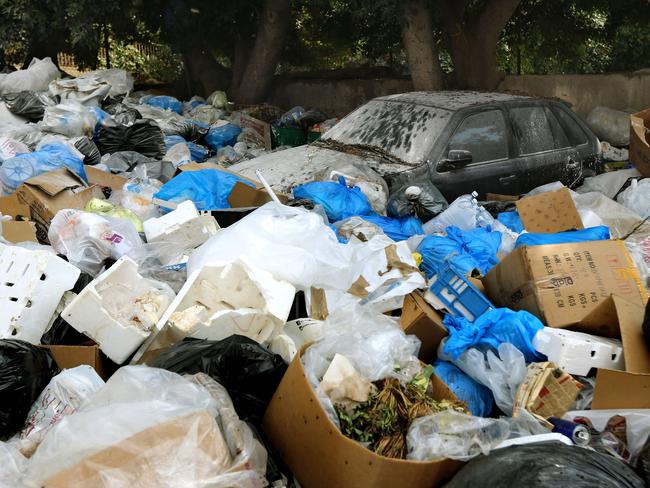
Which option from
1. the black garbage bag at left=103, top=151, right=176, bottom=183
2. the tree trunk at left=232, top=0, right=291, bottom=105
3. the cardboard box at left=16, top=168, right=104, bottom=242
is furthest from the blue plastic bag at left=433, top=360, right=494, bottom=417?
the tree trunk at left=232, top=0, right=291, bottom=105

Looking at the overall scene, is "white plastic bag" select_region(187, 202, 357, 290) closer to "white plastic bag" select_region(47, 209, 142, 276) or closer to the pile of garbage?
the pile of garbage

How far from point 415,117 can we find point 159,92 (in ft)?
21.8

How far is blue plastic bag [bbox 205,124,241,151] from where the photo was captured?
869 cm

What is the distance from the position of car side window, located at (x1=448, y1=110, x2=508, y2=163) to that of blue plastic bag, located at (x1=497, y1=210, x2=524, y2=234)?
26.7 inches

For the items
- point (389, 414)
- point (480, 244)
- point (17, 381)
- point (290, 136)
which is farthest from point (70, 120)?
point (389, 414)

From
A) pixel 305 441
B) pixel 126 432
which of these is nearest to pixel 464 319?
pixel 305 441

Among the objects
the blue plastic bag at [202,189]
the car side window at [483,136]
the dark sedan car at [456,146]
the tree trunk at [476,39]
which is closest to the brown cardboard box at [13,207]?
the blue plastic bag at [202,189]

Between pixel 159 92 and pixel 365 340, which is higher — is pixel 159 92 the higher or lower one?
the lower one

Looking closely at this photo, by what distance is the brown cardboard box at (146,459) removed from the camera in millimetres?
2041

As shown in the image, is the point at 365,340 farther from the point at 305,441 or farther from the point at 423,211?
the point at 423,211

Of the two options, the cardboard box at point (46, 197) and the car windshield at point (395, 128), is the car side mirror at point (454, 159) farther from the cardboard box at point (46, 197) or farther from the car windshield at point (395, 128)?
the cardboard box at point (46, 197)

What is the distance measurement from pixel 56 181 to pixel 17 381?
2552mm

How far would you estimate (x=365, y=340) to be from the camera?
2904 mm

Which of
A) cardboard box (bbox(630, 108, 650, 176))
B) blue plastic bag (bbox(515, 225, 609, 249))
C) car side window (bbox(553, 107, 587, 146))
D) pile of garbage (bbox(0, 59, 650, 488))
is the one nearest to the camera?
pile of garbage (bbox(0, 59, 650, 488))
